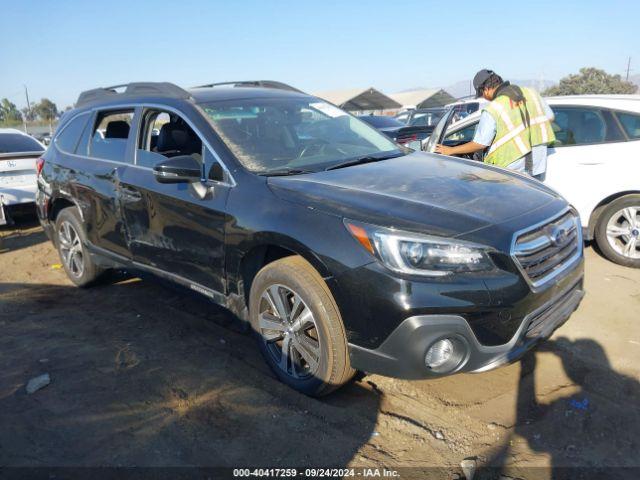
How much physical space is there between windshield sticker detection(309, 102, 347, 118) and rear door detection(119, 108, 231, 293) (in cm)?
107

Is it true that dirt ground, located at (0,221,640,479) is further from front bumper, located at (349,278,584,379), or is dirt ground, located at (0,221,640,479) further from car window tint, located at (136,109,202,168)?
car window tint, located at (136,109,202,168)

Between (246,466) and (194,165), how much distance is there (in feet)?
6.14

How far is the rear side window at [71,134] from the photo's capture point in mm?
4820

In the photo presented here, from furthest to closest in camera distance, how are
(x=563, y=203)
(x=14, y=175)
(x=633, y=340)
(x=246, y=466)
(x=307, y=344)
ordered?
(x=14, y=175) → (x=633, y=340) → (x=563, y=203) → (x=307, y=344) → (x=246, y=466)

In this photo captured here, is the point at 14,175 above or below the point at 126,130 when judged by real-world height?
below

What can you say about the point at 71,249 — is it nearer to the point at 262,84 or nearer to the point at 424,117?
the point at 262,84

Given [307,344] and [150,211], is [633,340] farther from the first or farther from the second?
[150,211]

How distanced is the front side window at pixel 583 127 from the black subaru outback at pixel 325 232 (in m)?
2.14

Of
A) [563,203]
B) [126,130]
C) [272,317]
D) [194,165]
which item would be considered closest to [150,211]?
[194,165]

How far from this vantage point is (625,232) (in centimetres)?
498

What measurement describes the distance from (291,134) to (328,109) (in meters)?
0.69

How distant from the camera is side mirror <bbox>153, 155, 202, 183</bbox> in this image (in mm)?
3275

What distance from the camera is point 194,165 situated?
3.35 m

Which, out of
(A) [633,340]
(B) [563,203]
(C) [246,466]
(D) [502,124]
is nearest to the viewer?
(C) [246,466]
